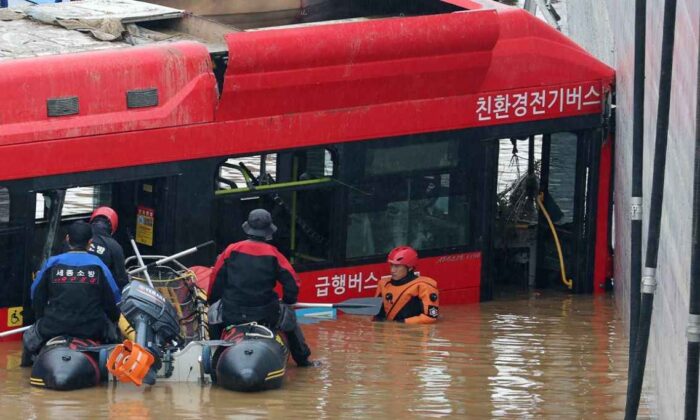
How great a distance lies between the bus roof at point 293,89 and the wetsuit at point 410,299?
1.19 m

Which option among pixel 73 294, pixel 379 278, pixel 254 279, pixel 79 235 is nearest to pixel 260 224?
pixel 254 279

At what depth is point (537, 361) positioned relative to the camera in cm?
1159

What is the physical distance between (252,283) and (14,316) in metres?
1.79

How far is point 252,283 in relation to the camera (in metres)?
10.5

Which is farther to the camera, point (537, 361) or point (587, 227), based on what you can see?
point (587, 227)

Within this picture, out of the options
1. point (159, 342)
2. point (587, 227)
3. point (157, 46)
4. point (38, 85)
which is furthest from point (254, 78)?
point (587, 227)

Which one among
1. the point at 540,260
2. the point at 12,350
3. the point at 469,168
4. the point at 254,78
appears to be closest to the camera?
the point at 12,350

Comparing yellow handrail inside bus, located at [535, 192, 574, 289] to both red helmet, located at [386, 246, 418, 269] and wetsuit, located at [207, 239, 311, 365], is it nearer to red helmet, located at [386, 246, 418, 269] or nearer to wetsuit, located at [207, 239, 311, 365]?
red helmet, located at [386, 246, 418, 269]

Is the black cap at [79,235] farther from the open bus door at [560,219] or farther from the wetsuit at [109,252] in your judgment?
the open bus door at [560,219]

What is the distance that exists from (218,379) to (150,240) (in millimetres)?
1940

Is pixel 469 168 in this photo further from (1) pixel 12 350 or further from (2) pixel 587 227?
(1) pixel 12 350

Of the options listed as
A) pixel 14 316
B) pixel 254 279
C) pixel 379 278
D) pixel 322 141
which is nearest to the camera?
pixel 254 279

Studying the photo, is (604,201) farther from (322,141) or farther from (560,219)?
(322,141)

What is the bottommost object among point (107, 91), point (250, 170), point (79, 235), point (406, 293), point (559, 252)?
point (406, 293)
